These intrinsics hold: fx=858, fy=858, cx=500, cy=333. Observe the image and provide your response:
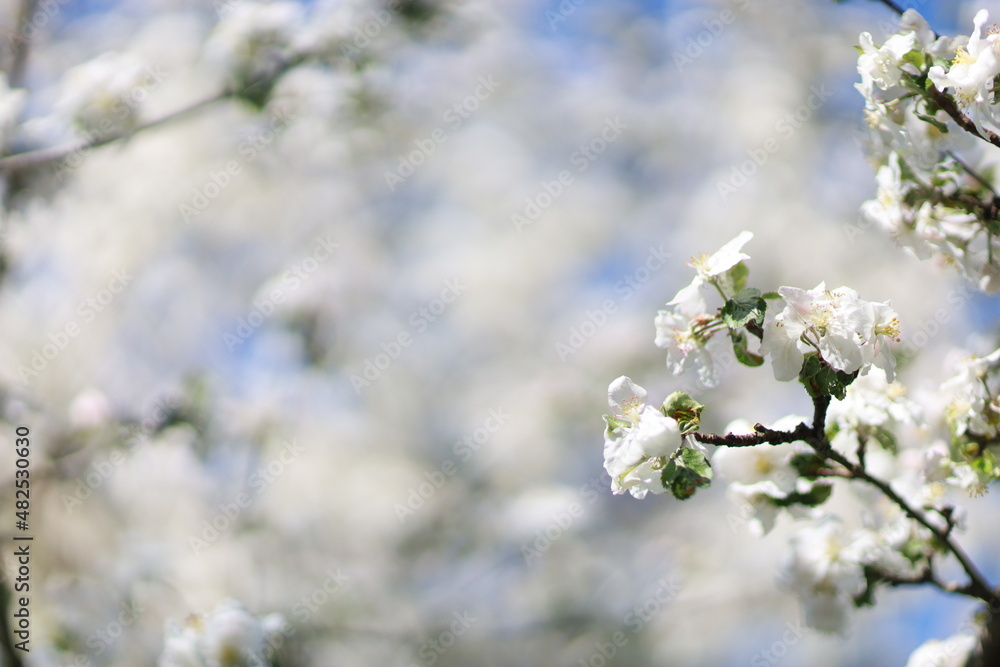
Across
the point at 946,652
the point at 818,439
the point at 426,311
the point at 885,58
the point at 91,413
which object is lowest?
the point at 426,311

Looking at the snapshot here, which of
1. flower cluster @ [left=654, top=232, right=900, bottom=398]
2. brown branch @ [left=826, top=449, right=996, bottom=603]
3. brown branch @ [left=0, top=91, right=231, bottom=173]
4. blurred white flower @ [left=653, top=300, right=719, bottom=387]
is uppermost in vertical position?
flower cluster @ [left=654, top=232, right=900, bottom=398]

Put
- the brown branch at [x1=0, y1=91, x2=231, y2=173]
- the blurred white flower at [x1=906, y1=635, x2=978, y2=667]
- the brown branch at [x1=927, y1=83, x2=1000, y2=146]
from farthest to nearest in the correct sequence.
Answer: the brown branch at [x1=0, y1=91, x2=231, y2=173]
the blurred white flower at [x1=906, y1=635, x2=978, y2=667]
the brown branch at [x1=927, y1=83, x2=1000, y2=146]

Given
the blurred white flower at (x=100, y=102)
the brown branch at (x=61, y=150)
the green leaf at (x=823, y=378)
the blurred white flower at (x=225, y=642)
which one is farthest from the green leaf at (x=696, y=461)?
the blurred white flower at (x=100, y=102)

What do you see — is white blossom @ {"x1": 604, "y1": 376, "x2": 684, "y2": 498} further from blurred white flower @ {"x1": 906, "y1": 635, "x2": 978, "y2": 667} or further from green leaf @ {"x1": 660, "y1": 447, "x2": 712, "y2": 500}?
blurred white flower @ {"x1": 906, "y1": 635, "x2": 978, "y2": 667}

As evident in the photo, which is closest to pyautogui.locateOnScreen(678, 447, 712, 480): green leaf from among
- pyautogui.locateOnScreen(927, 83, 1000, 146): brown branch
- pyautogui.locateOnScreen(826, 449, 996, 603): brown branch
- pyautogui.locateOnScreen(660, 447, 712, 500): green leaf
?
pyautogui.locateOnScreen(660, 447, 712, 500): green leaf

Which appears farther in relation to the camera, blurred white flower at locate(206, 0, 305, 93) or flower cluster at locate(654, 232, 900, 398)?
blurred white flower at locate(206, 0, 305, 93)

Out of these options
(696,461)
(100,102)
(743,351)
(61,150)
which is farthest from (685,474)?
(100,102)

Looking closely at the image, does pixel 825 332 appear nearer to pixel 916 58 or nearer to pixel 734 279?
pixel 734 279

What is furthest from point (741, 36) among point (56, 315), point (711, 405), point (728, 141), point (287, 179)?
point (56, 315)

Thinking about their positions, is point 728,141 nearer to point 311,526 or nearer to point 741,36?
point 741,36
